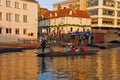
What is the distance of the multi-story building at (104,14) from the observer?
10606 centimetres

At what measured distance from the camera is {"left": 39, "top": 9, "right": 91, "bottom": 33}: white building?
324ft

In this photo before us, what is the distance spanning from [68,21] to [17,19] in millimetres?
Result: 30724

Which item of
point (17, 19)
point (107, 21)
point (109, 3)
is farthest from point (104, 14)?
point (17, 19)

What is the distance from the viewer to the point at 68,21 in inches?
3878

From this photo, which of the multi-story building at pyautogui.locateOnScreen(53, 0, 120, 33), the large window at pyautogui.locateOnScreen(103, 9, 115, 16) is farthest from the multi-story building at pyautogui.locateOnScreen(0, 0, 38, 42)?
the large window at pyautogui.locateOnScreen(103, 9, 115, 16)

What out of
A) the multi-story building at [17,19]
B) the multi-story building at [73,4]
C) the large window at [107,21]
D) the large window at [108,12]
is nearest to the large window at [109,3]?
the large window at [108,12]

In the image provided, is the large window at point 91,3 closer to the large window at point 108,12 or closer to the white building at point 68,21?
the large window at point 108,12

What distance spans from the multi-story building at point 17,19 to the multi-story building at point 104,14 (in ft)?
120

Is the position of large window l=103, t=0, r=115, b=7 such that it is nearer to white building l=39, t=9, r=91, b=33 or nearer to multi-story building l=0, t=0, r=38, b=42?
white building l=39, t=9, r=91, b=33

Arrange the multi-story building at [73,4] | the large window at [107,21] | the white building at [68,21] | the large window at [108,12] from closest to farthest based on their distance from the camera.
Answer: the white building at [68,21] → the large window at [107,21] → the large window at [108,12] → the multi-story building at [73,4]

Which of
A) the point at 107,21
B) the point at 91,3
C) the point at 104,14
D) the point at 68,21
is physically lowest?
the point at 68,21

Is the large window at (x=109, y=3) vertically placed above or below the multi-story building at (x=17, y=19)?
above

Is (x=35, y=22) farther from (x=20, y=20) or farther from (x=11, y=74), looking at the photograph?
(x=11, y=74)

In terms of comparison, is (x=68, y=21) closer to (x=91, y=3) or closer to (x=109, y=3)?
(x=91, y=3)
